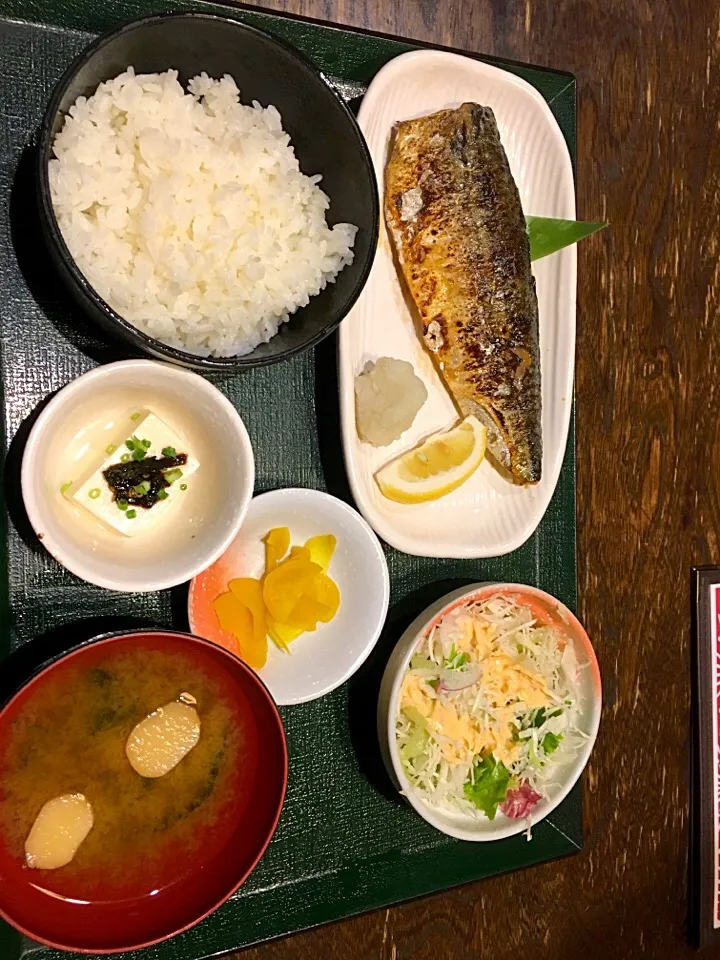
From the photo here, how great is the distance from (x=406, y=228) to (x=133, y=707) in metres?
1.12

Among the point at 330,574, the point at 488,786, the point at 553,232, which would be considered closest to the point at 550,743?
the point at 488,786

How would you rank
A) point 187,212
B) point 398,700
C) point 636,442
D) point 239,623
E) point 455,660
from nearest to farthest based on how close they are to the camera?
point 187,212
point 239,623
point 398,700
point 455,660
point 636,442

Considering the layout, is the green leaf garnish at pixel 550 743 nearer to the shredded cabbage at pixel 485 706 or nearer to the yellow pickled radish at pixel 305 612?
the shredded cabbage at pixel 485 706

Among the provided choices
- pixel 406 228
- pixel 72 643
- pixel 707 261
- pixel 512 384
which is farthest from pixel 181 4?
pixel 707 261

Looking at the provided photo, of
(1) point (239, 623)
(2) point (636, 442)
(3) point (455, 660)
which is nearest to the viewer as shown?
(1) point (239, 623)

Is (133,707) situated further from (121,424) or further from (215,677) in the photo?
(121,424)

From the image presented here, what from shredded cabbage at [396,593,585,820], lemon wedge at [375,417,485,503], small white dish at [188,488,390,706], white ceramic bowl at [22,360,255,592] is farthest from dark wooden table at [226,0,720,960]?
white ceramic bowl at [22,360,255,592]

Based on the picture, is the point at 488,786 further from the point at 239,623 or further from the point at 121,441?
the point at 121,441

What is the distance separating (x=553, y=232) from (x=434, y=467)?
65cm

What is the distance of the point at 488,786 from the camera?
1.75 metres

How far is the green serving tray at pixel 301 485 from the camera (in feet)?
4.67

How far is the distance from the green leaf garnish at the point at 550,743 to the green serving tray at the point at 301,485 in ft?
0.73

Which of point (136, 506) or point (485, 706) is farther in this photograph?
point (485, 706)

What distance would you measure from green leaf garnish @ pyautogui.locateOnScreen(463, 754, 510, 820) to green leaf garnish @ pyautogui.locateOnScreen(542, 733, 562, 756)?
12 centimetres
